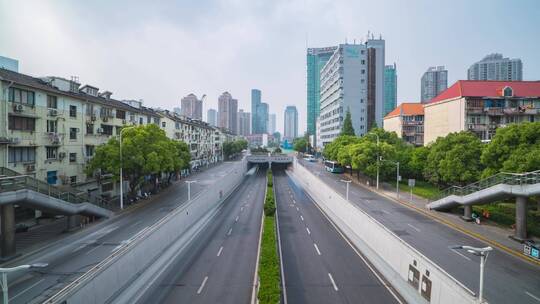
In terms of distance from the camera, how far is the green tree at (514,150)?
2688cm

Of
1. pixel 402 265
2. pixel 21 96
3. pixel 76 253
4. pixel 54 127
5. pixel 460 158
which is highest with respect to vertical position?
pixel 21 96

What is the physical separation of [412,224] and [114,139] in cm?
3950

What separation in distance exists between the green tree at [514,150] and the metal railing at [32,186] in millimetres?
44737

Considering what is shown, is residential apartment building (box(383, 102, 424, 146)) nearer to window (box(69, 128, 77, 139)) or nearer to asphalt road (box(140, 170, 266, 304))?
asphalt road (box(140, 170, 266, 304))

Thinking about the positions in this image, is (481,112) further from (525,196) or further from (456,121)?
(525,196)

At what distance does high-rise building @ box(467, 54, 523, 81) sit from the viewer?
16812 centimetres

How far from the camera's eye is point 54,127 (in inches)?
1387

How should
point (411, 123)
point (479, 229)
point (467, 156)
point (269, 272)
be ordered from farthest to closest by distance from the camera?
point (411, 123) → point (467, 156) → point (479, 229) → point (269, 272)

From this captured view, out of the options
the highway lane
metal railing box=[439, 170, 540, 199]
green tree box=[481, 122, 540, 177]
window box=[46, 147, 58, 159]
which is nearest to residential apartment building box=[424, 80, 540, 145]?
green tree box=[481, 122, 540, 177]

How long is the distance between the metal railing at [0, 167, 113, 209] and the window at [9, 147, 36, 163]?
21.3ft

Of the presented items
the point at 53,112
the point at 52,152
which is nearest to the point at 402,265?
the point at 52,152

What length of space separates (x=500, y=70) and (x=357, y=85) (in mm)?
121634

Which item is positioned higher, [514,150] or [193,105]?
[193,105]

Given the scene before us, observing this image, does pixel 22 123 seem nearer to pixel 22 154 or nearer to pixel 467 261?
pixel 22 154
